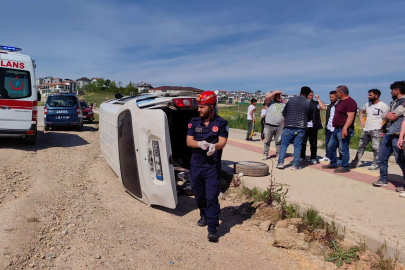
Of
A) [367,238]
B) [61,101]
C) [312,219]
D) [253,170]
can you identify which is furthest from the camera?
[61,101]

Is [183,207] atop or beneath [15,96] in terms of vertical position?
beneath

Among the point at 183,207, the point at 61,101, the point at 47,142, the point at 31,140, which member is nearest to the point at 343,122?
the point at 183,207

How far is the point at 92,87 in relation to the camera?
413 feet

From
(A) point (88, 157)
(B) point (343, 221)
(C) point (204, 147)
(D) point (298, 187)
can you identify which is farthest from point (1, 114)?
(B) point (343, 221)

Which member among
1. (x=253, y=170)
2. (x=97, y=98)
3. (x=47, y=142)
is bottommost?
(x=253, y=170)

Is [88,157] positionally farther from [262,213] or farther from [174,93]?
[262,213]

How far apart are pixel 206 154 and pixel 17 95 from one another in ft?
25.2

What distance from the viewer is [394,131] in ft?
18.7

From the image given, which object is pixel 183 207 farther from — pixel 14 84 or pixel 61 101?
pixel 61 101

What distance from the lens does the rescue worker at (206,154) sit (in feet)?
14.0

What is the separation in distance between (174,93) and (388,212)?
4113mm

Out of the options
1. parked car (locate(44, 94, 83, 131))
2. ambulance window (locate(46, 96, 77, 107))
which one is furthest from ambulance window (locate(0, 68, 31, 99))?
ambulance window (locate(46, 96, 77, 107))

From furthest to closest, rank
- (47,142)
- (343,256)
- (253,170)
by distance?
1. (47,142)
2. (253,170)
3. (343,256)

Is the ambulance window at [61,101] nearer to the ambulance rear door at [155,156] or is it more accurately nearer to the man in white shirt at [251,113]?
the man in white shirt at [251,113]
